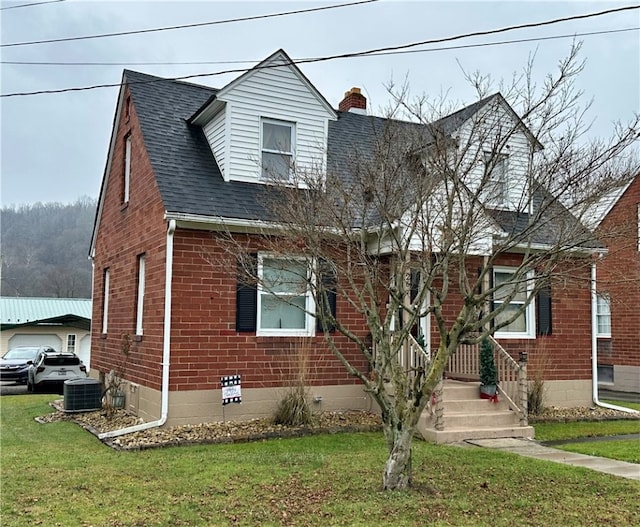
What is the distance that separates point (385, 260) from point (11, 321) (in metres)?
31.9

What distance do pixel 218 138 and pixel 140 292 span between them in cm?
355

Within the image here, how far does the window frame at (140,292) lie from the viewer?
1279 cm

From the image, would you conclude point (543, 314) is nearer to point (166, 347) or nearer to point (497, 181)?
point (497, 181)

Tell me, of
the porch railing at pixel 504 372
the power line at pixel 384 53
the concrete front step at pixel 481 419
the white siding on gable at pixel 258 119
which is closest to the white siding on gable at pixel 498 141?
the power line at pixel 384 53

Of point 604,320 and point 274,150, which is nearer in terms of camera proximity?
point 274,150

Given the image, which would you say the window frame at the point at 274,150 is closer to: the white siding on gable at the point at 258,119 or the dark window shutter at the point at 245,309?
the white siding on gable at the point at 258,119

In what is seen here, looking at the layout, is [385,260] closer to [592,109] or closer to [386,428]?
[592,109]

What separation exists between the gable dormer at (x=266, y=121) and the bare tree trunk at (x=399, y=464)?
6.83m

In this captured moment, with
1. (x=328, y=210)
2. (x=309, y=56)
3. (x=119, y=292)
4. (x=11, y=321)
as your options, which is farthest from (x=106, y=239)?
(x=11, y=321)

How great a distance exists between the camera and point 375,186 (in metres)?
7.57

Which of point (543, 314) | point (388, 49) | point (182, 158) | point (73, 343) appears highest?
point (388, 49)

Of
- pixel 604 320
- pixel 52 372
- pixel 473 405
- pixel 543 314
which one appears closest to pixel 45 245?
pixel 52 372

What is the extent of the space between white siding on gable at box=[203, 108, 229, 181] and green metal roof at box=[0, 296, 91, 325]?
2771cm

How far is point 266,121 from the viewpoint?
42.4 feet
